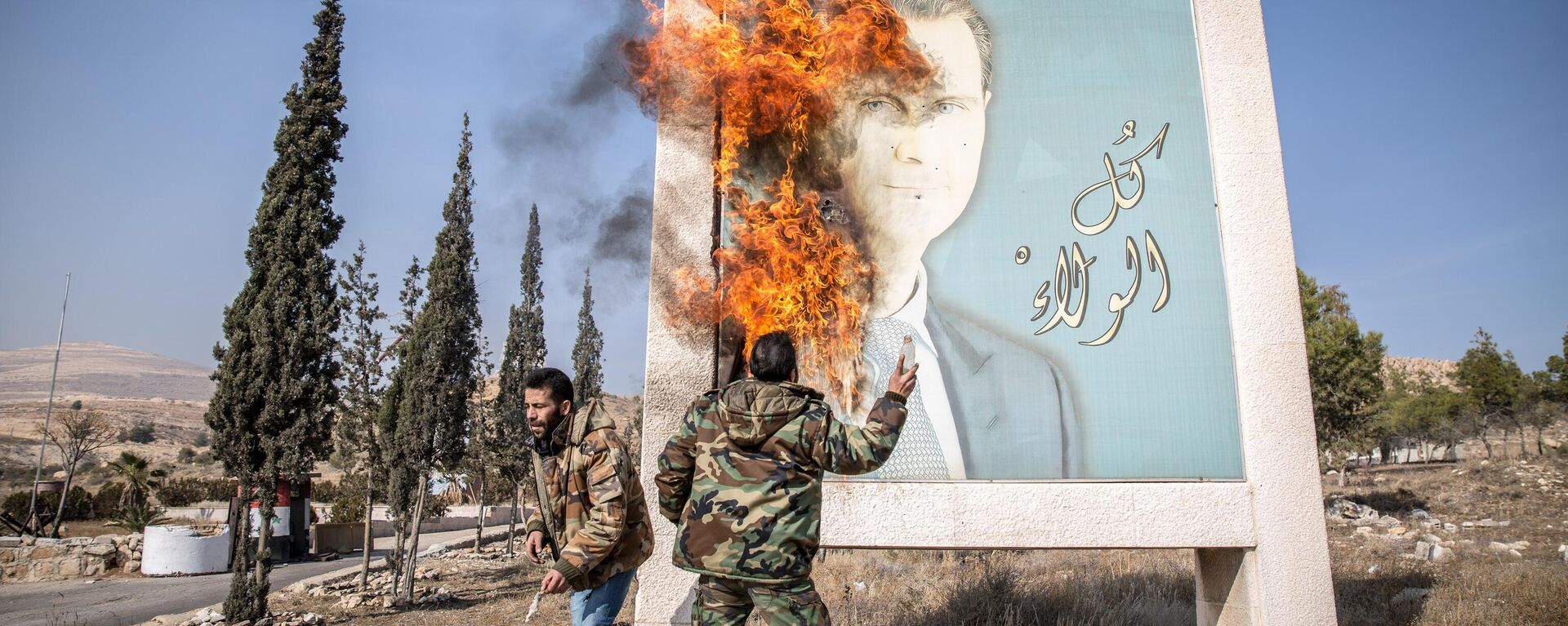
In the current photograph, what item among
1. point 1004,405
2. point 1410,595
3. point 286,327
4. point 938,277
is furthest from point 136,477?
point 1410,595

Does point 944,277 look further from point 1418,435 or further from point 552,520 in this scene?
point 1418,435

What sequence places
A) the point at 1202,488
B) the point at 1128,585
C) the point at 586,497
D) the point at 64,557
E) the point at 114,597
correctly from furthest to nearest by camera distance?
the point at 64,557 → the point at 114,597 → the point at 1128,585 → the point at 1202,488 → the point at 586,497

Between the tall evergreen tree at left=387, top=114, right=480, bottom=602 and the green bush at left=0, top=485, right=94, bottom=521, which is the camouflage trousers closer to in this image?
the tall evergreen tree at left=387, top=114, right=480, bottom=602

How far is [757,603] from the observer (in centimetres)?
357

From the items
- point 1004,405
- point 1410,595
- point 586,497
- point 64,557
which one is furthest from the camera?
point 64,557

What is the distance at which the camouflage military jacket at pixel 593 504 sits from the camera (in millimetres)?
3641

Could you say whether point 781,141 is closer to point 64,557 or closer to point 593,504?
point 593,504

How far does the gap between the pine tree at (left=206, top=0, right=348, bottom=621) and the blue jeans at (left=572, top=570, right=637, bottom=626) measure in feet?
34.2

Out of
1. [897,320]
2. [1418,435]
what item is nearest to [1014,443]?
[897,320]

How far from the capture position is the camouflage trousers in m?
3.52

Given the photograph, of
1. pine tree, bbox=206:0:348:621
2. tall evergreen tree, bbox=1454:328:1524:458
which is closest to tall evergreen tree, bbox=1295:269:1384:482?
tall evergreen tree, bbox=1454:328:1524:458

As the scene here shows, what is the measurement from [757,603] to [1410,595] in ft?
24.5

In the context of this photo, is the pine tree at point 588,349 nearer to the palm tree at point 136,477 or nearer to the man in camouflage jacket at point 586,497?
the palm tree at point 136,477

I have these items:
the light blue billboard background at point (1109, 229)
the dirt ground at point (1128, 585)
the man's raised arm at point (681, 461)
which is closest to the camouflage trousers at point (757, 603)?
the man's raised arm at point (681, 461)
